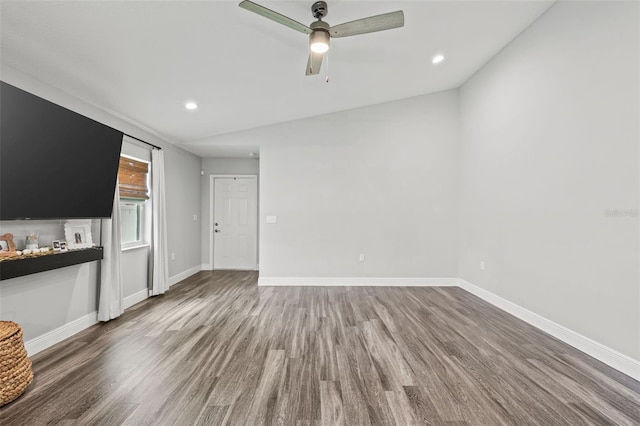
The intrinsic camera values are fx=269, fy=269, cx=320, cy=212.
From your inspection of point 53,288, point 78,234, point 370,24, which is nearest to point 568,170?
point 370,24

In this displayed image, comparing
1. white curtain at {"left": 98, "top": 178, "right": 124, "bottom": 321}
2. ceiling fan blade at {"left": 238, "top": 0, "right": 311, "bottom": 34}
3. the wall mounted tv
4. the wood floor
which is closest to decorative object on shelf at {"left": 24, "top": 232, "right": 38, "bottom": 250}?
the wall mounted tv

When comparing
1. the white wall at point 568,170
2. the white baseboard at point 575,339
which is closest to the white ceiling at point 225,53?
the white wall at point 568,170

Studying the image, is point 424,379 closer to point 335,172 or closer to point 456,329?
point 456,329

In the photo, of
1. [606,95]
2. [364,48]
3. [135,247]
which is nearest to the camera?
[606,95]

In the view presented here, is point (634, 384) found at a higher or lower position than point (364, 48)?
lower

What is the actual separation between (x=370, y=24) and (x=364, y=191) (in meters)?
2.92

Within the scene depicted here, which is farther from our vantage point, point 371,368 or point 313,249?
point 313,249

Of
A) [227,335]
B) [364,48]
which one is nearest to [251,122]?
[364,48]

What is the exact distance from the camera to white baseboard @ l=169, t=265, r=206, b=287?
15.9 feet

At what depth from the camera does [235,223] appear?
6.12 metres

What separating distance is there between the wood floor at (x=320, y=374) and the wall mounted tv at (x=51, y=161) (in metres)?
1.33

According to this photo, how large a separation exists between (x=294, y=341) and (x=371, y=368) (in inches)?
32.1

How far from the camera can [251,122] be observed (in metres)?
4.55

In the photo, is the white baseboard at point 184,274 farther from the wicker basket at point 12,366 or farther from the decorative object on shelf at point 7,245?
the wicker basket at point 12,366
